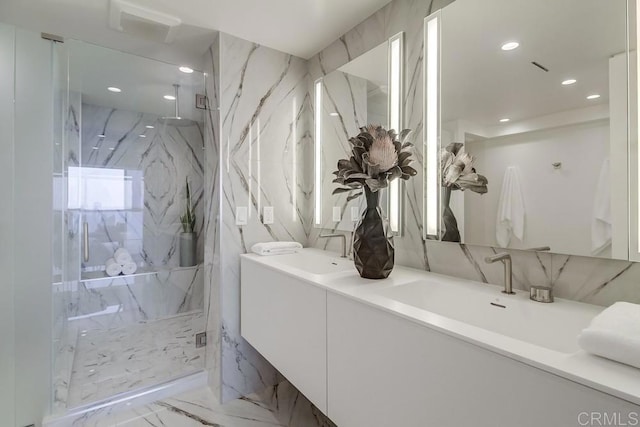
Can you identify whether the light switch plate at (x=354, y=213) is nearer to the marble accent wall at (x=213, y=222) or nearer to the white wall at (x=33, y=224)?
the marble accent wall at (x=213, y=222)

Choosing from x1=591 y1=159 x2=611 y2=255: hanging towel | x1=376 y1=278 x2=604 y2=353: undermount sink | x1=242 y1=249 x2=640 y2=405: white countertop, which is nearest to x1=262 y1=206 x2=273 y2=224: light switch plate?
x1=242 y1=249 x2=640 y2=405: white countertop

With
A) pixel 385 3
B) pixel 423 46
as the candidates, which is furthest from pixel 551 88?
pixel 385 3

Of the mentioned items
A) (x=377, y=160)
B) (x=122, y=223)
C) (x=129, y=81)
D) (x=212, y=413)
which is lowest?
(x=212, y=413)

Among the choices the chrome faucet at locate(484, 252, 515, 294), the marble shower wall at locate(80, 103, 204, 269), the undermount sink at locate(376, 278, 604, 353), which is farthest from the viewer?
the marble shower wall at locate(80, 103, 204, 269)

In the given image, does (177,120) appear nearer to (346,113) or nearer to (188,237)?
(188,237)

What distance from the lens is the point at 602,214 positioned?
0.93 metres

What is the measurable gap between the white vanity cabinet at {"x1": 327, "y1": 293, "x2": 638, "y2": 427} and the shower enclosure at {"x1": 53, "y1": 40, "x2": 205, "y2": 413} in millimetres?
1597

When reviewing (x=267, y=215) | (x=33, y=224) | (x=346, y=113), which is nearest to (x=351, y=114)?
(x=346, y=113)

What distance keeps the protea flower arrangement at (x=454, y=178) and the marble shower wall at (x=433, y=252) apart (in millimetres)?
85

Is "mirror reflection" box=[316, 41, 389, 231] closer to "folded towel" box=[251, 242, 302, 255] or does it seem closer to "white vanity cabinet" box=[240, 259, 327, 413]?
"folded towel" box=[251, 242, 302, 255]

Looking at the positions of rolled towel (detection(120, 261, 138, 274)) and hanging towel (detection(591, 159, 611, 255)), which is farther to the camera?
rolled towel (detection(120, 261, 138, 274))

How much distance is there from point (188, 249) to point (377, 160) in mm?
2179

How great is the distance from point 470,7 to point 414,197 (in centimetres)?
86

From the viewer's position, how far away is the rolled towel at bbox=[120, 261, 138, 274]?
2.84 metres
